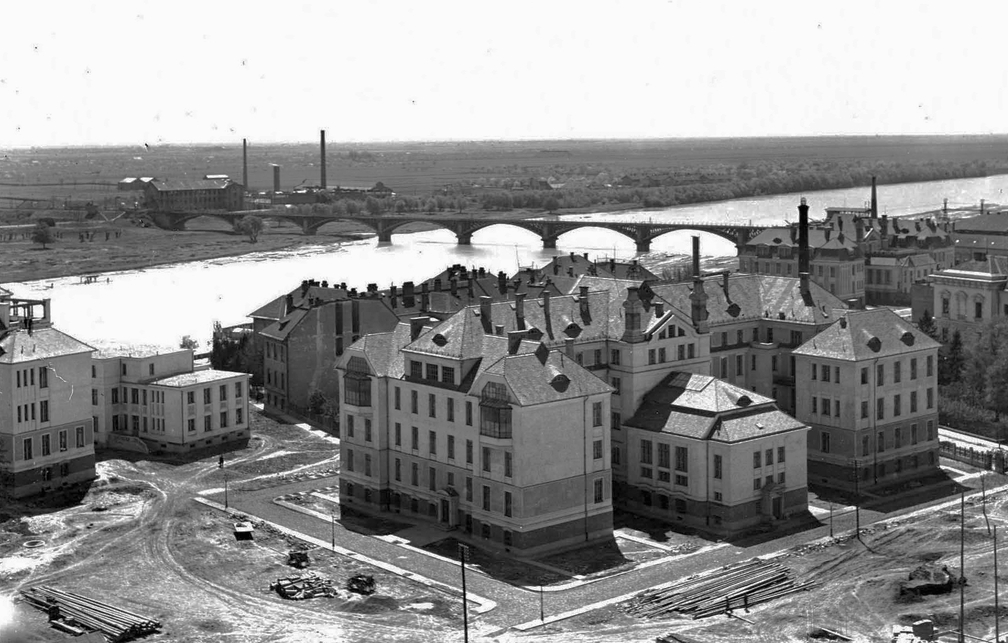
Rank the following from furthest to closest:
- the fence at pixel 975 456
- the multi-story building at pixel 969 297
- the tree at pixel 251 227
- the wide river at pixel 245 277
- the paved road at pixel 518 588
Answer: the tree at pixel 251 227 < the wide river at pixel 245 277 < the multi-story building at pixel 969 297 < the fence at pixel 975 456 < the paved road at pixel 518 588

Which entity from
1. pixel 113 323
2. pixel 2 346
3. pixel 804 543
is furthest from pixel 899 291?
pixel 2 346

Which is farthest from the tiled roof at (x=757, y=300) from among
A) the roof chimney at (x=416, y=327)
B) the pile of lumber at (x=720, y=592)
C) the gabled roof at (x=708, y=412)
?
the pile of lumber at (x=720, y=592)

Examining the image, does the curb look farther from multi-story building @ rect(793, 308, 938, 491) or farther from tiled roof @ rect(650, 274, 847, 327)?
tiled roof @ rect(650, 274, 847, 327)

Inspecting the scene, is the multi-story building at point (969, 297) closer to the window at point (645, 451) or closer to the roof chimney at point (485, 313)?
the window at point (645, 451)

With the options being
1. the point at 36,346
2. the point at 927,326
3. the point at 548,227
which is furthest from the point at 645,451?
the point at 548,227

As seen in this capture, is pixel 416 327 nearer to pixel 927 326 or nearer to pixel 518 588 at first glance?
pixel 518 588

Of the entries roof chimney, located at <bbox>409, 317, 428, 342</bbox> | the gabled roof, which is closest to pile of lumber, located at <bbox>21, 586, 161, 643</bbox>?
roof chimney, located at <bbox>409, 317, 428, 342</bbox>
